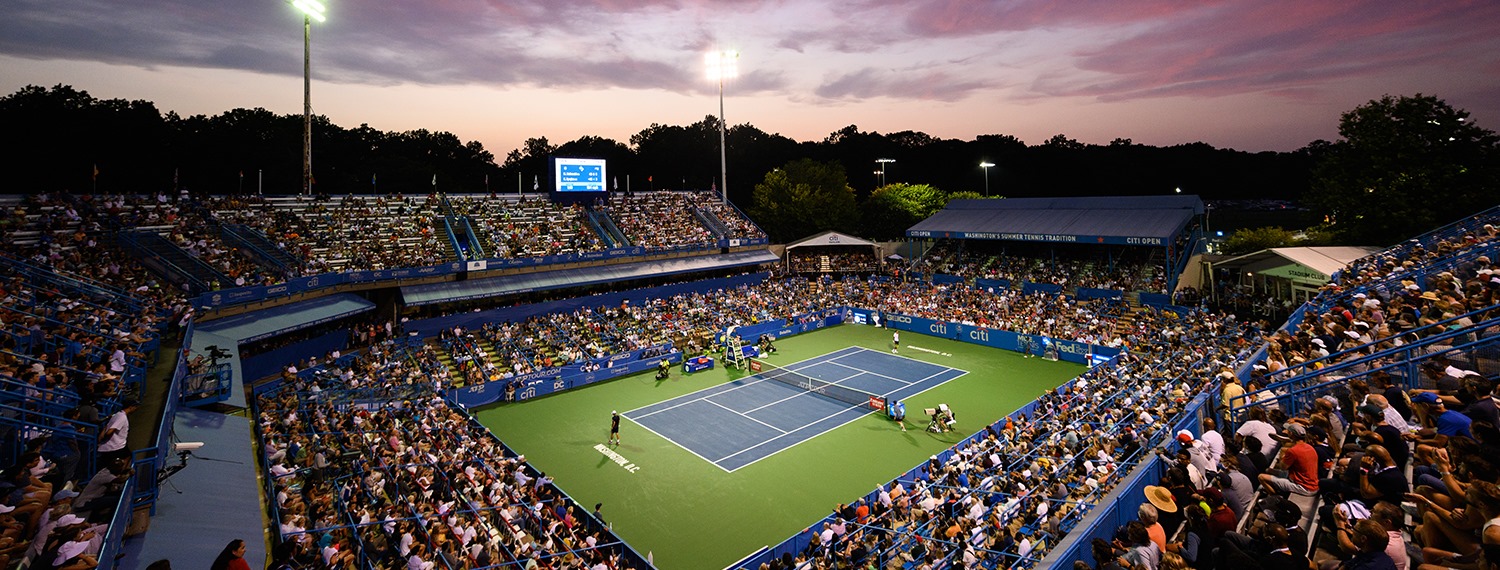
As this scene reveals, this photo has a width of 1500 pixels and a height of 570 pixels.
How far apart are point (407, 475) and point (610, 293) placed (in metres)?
25.0

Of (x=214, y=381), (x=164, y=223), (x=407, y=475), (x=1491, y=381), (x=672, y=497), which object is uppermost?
(x=164, y=223)

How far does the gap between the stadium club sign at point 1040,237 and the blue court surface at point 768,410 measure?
1603 cm

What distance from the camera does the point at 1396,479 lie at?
21.4ft

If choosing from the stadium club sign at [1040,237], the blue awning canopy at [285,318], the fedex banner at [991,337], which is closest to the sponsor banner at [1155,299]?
the stadium club sign at [1040,237]

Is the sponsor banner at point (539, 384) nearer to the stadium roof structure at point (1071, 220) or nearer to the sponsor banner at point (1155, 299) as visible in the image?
the stadium roof structure at point (1071, 220)

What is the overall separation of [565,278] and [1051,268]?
3360cm

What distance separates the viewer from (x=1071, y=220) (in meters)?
46.7

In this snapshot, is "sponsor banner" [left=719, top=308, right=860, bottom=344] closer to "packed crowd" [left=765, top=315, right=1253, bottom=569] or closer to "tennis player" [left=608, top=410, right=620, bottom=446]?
"tennis player" [left=608, top=410, right=620, bottom=446]

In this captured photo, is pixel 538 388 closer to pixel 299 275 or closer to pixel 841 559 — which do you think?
pixel 299 275

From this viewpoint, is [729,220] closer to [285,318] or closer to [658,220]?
[658,220]

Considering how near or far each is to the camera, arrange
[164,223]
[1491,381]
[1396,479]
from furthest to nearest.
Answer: [164,223], [1491,381], [1396,479]

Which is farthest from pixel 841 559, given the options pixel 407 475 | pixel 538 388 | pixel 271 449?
pixel 538 388

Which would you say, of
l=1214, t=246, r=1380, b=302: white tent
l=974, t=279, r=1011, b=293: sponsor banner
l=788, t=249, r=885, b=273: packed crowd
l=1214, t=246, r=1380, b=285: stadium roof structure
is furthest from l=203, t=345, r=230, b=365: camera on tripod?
l=974, t=279, r=1011, b=293: sponsor banner

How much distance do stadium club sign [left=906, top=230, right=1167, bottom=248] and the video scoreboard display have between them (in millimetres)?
24767
